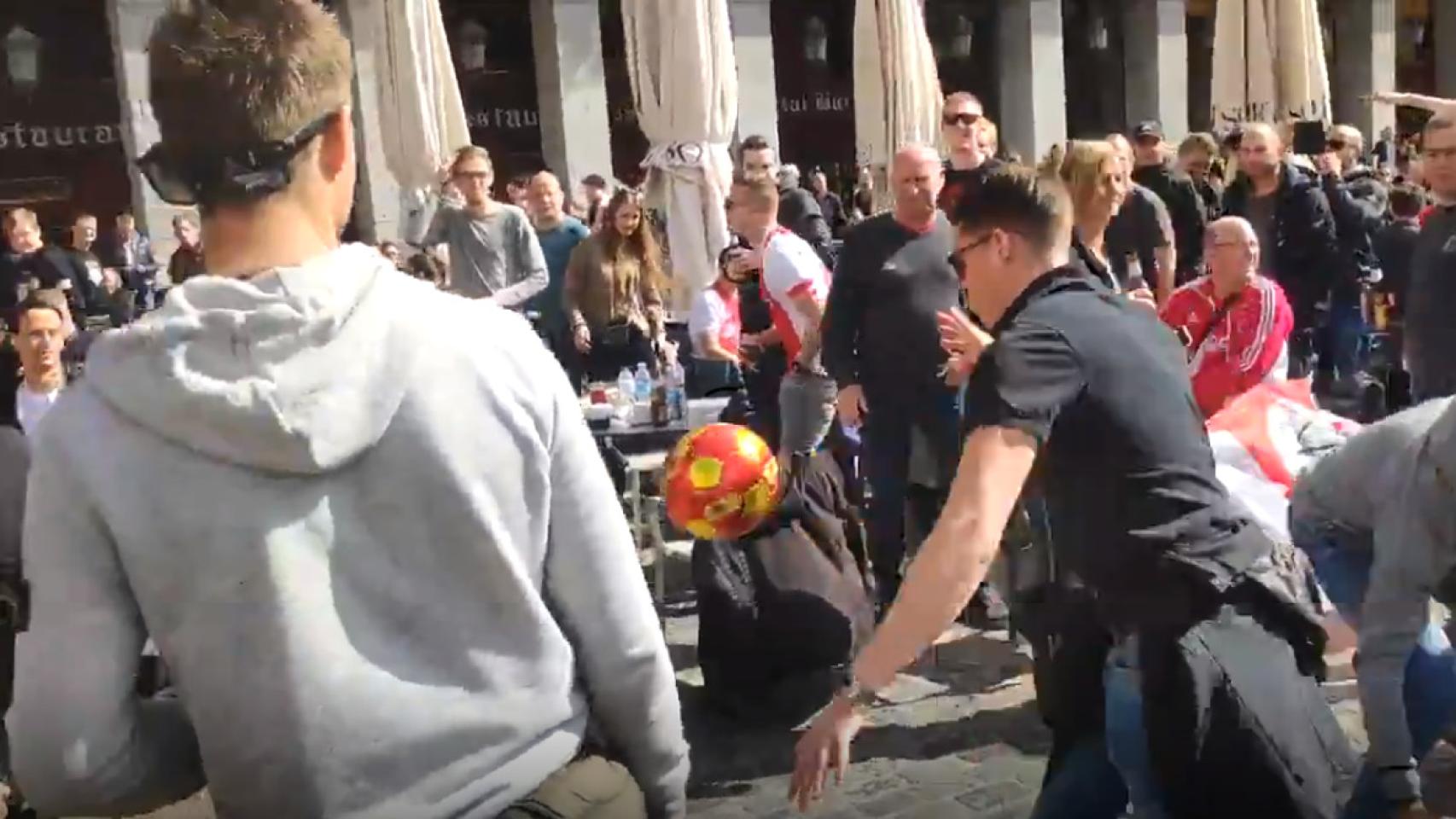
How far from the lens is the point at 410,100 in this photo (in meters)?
11.2

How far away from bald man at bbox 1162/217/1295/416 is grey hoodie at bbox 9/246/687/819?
172 inches

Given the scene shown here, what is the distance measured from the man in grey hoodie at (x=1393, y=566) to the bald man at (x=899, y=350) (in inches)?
83.9

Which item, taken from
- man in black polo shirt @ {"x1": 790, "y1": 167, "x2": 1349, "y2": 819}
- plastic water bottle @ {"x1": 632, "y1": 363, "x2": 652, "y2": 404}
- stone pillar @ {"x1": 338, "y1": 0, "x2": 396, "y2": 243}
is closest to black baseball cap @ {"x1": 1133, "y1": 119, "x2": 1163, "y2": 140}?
plastic water bottle @ {"x1": 632, "y1": 363, "x2": 652, "y2": 404}

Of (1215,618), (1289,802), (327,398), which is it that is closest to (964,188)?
(1215,618)

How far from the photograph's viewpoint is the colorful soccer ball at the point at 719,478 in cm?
437

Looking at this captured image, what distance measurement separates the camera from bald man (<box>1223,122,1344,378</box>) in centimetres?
799

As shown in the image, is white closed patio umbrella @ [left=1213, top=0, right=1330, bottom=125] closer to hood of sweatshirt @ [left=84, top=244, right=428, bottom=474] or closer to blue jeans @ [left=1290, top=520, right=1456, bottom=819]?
blue jeans @ [left=1290, top=520, right=1456, bottom=819]

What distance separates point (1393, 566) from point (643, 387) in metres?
4.59

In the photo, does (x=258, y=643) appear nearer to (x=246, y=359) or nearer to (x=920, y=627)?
(x=246, y=359)

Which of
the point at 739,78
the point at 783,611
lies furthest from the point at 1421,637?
the point at 739,78

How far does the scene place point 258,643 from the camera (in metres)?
1.50

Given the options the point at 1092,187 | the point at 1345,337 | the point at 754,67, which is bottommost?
the point at 1345,337

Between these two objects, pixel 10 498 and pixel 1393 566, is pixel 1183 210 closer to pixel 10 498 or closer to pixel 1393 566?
pixel 1393 566

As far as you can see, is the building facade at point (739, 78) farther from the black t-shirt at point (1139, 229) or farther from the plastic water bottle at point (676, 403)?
the black t-shirt at point (1139, 229)
